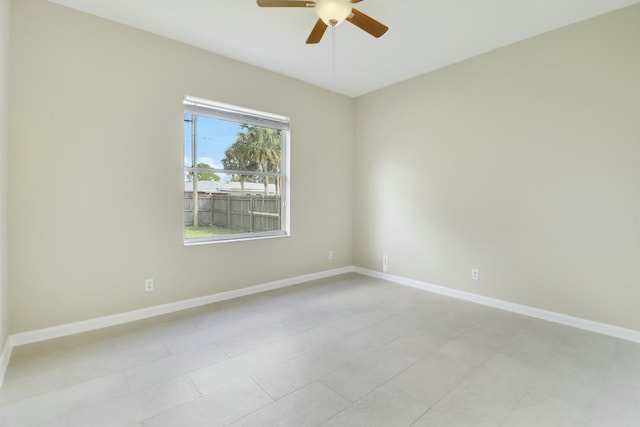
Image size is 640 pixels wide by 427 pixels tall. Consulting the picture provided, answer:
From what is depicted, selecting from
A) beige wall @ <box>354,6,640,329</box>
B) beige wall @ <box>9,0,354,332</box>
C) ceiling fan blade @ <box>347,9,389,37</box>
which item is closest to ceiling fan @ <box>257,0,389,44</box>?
ceiling fan blade @ <box>347,9,389,37</box>

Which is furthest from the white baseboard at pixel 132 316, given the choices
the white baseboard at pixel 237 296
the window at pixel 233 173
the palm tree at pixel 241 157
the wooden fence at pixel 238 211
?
the palm tree at pixel 241 157

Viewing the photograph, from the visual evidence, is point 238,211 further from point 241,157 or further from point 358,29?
point 358,29

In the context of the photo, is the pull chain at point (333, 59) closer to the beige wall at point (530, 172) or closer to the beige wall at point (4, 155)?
the beige wall at point (530, 172)

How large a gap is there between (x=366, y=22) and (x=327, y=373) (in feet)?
8.35

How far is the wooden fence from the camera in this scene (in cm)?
339

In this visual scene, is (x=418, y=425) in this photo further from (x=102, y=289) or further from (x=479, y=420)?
(x=102, y=289)

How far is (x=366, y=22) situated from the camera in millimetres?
2270

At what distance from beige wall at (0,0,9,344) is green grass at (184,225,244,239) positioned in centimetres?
137

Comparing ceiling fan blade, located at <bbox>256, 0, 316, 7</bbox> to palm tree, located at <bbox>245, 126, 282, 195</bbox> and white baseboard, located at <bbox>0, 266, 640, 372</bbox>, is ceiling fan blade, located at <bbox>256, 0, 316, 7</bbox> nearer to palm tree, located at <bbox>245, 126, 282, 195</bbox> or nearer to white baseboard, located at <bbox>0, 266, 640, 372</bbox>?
palm tree, located at <bbox>245, 126, 282, 195</bbox>

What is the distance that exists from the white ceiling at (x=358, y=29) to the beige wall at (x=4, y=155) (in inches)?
21.8

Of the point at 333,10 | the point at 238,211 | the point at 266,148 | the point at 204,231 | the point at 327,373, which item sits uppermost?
the point at 333,10

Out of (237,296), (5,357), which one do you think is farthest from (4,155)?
(237,296)

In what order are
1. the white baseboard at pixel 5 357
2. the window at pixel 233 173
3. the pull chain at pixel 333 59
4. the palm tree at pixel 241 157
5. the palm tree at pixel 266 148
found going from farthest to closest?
1. the palm tree at pixel 266 148
2. the palm tree at pixel 241 157
3. the window at pixel 233 173
4. the pull chain at pixel 333 59
5. the white baseboard at pixel 5 357

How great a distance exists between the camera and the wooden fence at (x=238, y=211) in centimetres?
339
